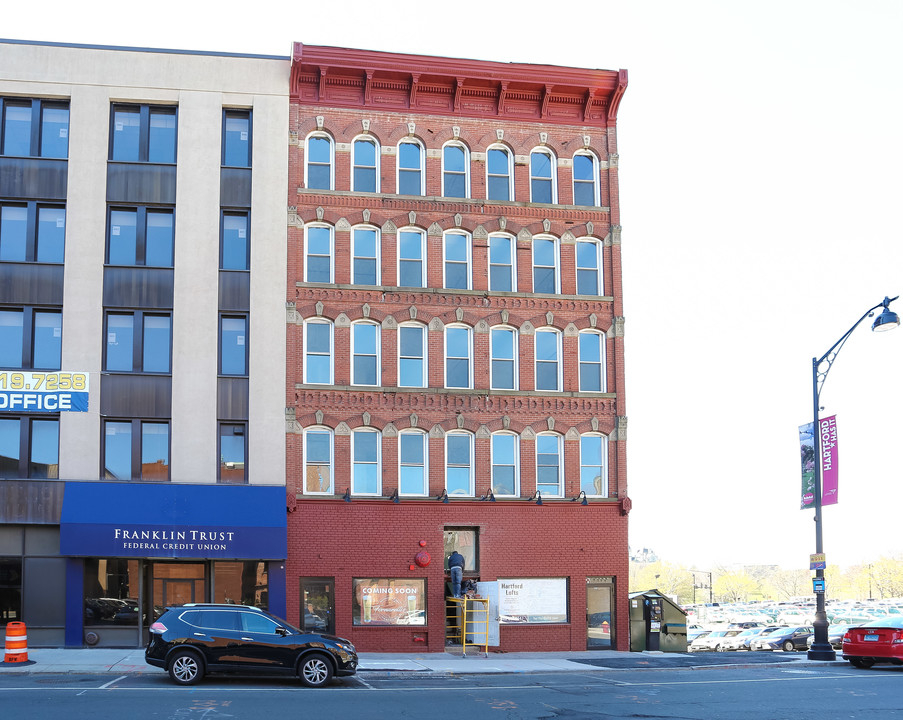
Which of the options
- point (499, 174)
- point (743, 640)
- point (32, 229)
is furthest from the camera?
point (743, 640)

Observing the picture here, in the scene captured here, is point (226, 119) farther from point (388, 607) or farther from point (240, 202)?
point (388, 607)

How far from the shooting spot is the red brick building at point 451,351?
99.8 feet

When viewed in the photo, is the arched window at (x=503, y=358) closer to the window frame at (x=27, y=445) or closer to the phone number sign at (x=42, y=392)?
the phone number sign at (x=42, y=392)

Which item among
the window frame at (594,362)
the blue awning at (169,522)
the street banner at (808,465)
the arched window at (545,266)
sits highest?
the arched window at (545,266)

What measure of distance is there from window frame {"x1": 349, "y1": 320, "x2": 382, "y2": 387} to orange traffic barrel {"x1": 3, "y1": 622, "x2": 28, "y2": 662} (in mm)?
11883

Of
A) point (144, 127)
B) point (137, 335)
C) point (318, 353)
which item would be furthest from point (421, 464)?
point (144, 127)

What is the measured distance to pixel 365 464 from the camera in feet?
101

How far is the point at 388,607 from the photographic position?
3027 centimetres

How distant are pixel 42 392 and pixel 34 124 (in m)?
8.25

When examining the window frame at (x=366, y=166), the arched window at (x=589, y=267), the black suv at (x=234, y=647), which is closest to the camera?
the black suv at (x=234, y=647)

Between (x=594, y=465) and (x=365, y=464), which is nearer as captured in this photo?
(x=365, y=464)

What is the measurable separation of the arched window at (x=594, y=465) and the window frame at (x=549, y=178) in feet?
25.9

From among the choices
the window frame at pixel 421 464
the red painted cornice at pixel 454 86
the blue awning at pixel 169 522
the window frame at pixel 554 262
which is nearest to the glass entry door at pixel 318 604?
the blue awning at pixel 169 522

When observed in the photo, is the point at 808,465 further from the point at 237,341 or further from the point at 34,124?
the point at 34,124
